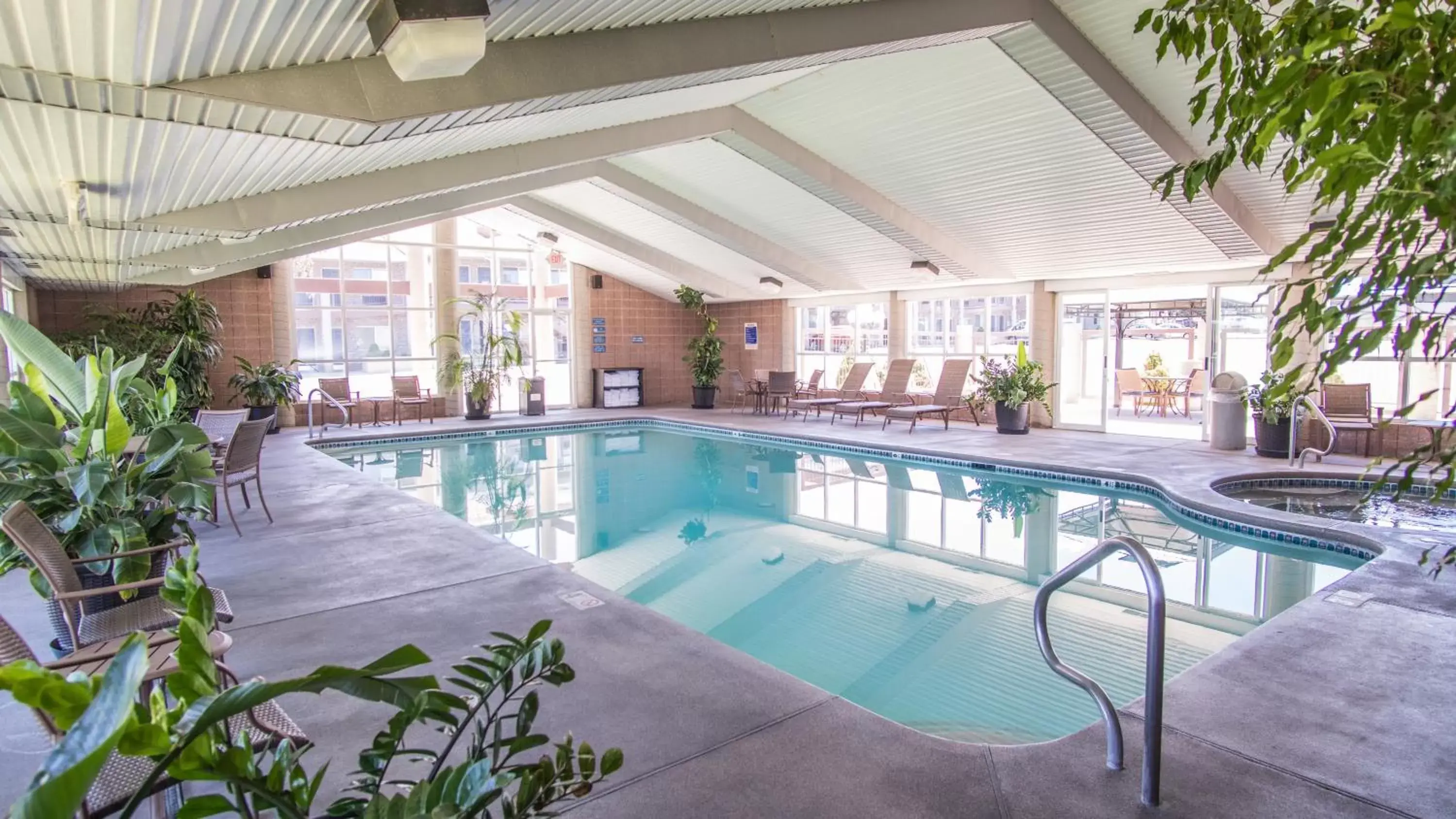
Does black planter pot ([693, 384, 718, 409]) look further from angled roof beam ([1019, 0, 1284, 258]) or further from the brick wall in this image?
angled roof beam ([1019, 0, 1284, 258])

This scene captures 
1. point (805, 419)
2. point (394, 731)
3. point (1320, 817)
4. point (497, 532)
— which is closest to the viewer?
point (394, 731)

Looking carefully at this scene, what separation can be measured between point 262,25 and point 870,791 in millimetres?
3490

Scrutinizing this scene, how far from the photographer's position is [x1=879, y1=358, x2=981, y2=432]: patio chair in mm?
12430

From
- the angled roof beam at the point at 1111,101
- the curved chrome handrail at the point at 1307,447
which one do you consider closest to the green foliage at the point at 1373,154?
the angled roof beam at the point at 1111,101

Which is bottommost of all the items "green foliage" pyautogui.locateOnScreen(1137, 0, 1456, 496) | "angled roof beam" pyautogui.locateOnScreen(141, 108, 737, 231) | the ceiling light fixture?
"green foliage" pyautogui.locateOnScreen(1137, 0, 1456, 496)

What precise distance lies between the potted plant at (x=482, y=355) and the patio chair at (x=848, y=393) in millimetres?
5085

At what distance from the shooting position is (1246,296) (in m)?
11.2

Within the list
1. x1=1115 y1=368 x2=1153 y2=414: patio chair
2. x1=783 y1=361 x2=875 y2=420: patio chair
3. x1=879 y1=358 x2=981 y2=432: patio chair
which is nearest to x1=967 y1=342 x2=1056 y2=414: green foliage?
x1=879 y1=358 x2=981 y2=432: patio chair

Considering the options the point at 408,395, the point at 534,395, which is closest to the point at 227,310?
the point at 408,395

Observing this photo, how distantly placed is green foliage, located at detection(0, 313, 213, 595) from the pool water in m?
7.74

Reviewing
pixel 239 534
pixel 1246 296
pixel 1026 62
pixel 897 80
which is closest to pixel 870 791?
pixel 239 534

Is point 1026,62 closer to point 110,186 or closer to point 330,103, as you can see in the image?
point 330,103

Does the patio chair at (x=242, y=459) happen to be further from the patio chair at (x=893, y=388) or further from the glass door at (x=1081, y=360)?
the glass door at (x=1081, y=360)

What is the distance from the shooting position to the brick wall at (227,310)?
38.0ft
